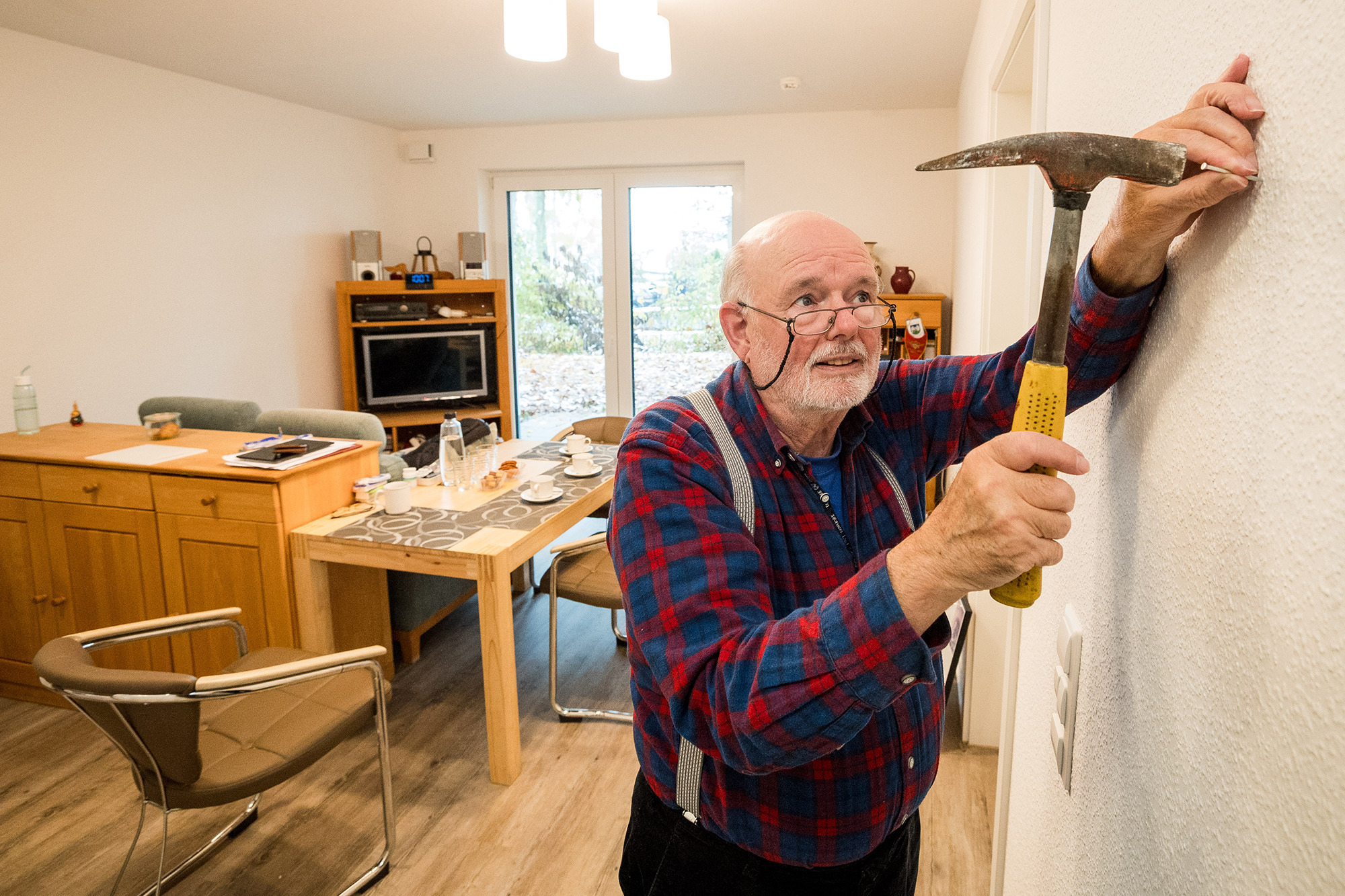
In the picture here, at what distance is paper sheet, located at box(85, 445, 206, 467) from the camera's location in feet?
8.92

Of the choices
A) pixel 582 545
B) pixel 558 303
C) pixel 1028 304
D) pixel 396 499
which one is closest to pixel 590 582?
pixel 582 545

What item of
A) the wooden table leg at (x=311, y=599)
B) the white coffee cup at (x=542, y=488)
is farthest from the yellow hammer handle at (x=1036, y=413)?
the wooden table leg at (x=311, y=599)

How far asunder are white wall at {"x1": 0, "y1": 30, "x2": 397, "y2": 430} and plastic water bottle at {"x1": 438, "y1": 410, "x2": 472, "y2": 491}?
2350mm

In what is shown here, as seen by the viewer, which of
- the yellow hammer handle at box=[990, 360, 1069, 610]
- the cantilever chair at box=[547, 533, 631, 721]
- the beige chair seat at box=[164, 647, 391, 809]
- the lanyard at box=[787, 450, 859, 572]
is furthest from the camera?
the cantilever chair at box=[547, 533, 631, 721]

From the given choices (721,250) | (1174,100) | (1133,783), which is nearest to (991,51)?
(1174,100)

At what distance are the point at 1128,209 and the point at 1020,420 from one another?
0.19m

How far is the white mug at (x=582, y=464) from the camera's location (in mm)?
3141

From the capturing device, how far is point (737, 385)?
1108 millimetres

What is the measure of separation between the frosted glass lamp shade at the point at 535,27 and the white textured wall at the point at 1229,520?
218 centimetres

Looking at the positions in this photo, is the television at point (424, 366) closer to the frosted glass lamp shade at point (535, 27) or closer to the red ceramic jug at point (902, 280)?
the red ceramic jug at point (902, 280)

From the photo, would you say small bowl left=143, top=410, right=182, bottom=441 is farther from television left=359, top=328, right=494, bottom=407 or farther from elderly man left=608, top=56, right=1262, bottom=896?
elderly man left=608, top=56, right=1262, bottom=896

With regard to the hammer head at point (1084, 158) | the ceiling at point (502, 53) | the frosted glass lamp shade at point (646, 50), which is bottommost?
the hammer head at point (1084, 158)

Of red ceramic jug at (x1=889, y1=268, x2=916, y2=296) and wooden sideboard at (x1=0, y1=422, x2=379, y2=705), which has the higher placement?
red ceramic jug at (x1=889, y1=268, x2=916, y2=296)

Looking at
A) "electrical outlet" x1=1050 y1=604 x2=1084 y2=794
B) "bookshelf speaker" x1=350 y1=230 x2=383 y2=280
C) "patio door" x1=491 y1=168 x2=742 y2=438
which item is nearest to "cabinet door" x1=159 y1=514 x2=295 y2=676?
"electrical outlet" x1=1050 y1=604 x2=1084 y2=794
